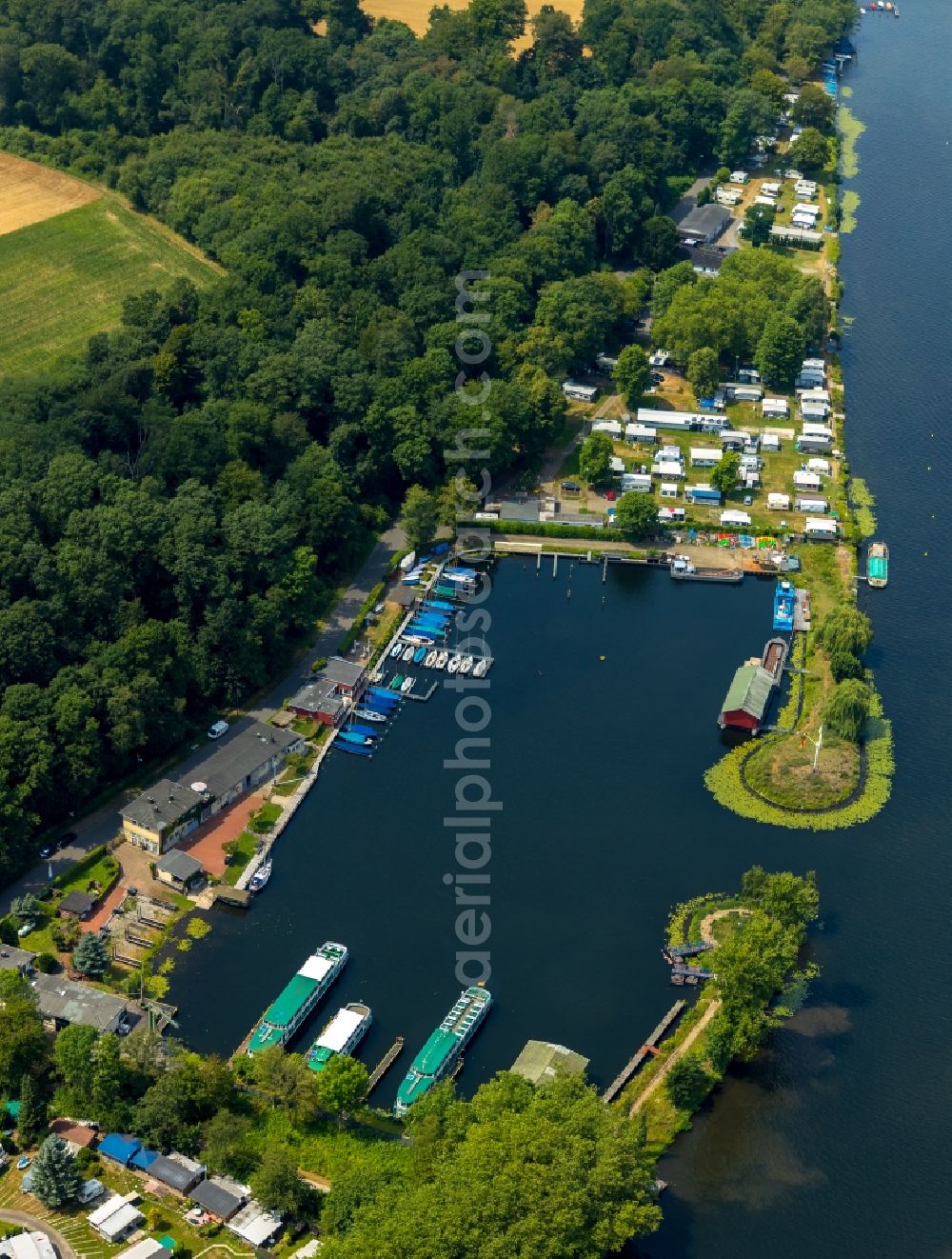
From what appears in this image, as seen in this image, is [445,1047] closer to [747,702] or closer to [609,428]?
[747,702]

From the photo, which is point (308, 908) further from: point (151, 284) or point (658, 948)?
point (151, 284)

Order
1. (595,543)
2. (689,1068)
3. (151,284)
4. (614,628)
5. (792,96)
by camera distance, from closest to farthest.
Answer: (689,1068) < (614,628) < (595,543) < (151,284) < (792,96)

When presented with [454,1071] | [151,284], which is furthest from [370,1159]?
[151,284]

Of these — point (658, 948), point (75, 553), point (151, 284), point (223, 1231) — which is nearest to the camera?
point (223, 1231)

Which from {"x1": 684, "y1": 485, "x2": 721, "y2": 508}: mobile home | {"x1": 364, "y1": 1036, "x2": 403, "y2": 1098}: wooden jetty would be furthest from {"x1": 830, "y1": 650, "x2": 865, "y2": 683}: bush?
{"x1": 364, "y1": 1036, "x2": 403, "y2": 1098}: wooden jetty

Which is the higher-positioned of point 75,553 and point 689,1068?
point 75,553

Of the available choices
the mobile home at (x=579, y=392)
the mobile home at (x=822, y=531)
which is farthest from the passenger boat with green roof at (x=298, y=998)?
the mobile home at (x=579, y=392)

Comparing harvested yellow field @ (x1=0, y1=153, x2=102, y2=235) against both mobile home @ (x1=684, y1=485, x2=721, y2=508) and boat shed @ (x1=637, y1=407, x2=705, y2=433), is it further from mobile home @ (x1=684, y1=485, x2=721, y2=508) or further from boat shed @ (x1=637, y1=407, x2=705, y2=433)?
mobile home @ (x1=684, y1=485, x2=721, y2=508)

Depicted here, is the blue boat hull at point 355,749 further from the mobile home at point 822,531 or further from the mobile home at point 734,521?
the mobile home at point 822,531
